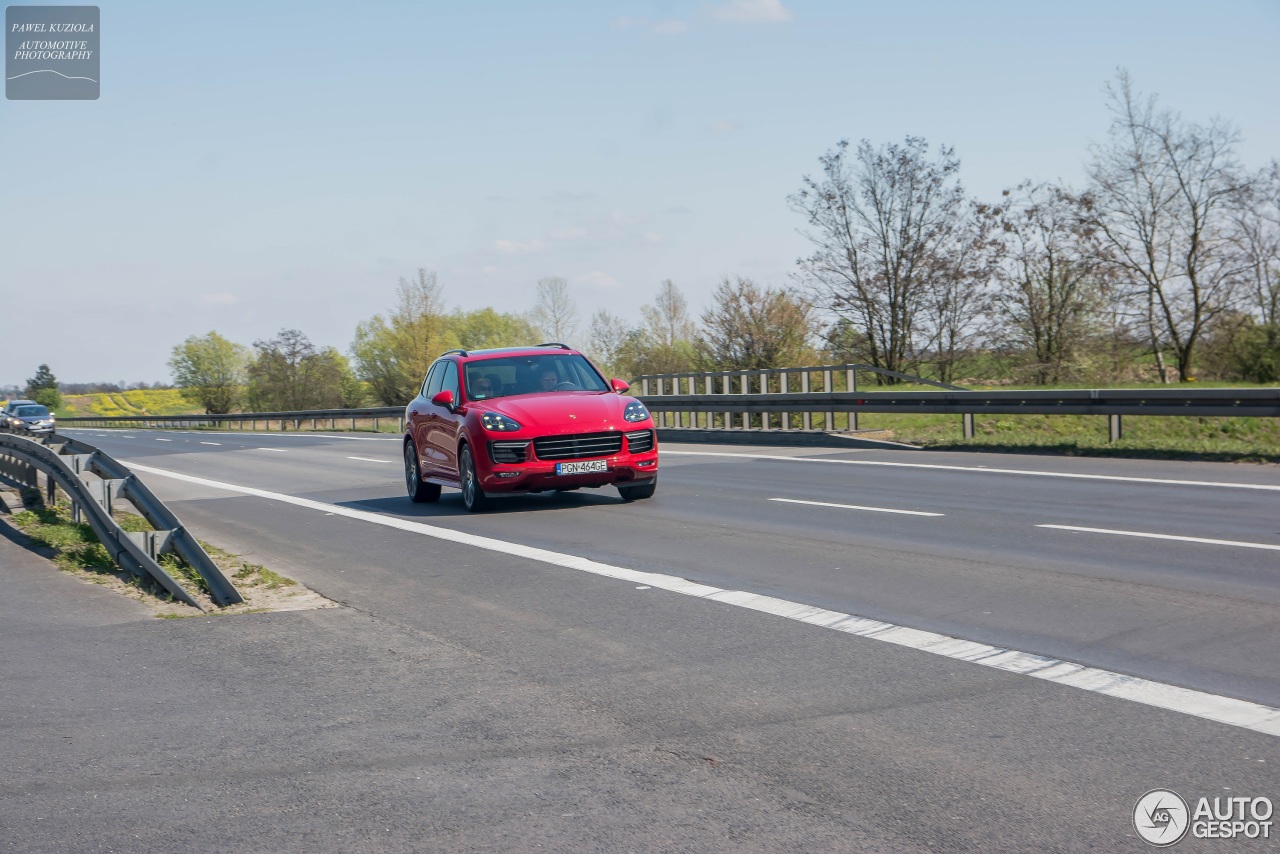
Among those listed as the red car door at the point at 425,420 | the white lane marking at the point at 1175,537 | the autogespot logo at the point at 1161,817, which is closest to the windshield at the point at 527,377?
the red car door at the point at 425,420

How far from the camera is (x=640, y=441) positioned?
43.5 feet

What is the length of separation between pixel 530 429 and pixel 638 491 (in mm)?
1634

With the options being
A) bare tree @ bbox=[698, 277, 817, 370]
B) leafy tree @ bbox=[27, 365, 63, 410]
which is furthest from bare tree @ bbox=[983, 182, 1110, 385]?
leafy tree @ bbox=[27, 365, 63, 410]

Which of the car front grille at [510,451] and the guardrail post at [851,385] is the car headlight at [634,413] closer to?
the car front grille at [510,451]

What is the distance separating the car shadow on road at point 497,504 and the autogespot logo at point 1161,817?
9819mm

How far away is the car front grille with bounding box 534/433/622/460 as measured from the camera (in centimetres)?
1280

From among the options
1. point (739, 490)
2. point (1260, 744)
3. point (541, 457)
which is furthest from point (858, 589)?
point (739, 490)

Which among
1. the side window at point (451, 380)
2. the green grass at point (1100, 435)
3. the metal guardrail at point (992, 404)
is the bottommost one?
the green grass at point (1100, 435)

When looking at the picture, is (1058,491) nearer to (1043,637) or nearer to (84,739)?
(1043,637)

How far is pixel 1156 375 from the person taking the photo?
3547cm

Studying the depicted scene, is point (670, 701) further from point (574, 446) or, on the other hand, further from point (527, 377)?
point (527, 377)

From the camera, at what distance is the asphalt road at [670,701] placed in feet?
12.6

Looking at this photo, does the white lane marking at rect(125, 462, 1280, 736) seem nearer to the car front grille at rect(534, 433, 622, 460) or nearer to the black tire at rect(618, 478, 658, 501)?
the car front grille at rect(534, 433, 622, 460)

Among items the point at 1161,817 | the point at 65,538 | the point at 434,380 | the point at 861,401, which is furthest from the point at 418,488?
the point at 1161,817
